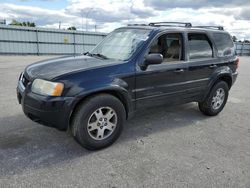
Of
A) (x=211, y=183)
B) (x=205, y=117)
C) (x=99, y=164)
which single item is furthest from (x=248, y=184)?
(x=205, y=117)

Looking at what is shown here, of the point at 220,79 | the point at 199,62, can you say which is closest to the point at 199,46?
the point at 199,62

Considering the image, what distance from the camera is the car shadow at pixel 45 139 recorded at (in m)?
3.12

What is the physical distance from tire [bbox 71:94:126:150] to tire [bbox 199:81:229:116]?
2237mm

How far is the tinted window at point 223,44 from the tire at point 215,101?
2.14 ft

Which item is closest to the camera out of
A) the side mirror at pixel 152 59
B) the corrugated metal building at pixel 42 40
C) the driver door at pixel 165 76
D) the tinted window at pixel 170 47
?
the side mirror at pixel 152 59

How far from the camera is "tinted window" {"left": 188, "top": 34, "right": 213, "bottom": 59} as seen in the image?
4.45m

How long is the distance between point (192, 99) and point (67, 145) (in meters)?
2.58

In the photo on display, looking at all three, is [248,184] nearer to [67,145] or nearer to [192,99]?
[192,99]

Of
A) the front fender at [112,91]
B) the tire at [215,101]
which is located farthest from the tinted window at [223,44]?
the front fender at [112,91]

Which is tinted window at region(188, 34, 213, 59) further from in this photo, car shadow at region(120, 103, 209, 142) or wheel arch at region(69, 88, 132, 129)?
wheel arch at region(69, 88, 132, 129)

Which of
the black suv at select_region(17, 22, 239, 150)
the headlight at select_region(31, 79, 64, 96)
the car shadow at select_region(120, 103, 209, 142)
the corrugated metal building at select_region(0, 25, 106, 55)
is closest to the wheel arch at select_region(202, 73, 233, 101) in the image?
the black suv at select_region(17, 22, 239, 150)

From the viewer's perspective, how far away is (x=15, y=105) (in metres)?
5.31

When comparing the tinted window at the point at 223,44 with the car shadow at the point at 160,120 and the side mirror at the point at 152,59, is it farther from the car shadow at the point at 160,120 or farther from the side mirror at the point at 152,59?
the side mirror at the point at 152,59

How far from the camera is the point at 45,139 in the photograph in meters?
3.76
